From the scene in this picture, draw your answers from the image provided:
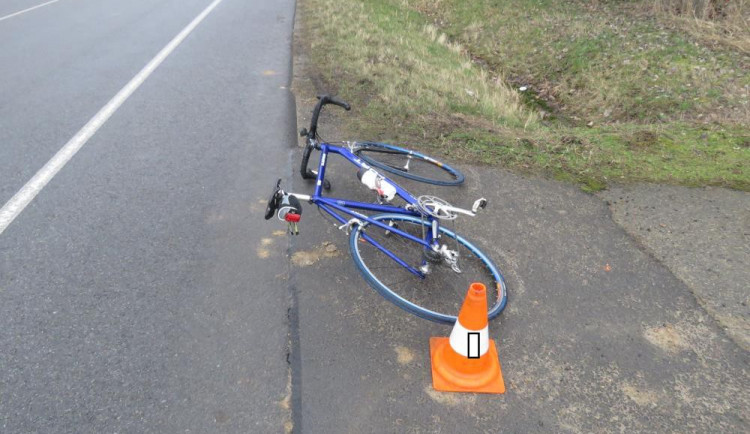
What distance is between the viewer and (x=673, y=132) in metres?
6.02

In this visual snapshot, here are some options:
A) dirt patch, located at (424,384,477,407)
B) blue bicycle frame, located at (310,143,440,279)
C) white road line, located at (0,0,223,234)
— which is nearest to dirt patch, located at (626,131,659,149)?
blue bicycle frame, located at (310,143,440,279)

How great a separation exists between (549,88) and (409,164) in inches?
212

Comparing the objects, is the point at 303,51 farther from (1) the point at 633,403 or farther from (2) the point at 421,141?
(1) the point at 633,403

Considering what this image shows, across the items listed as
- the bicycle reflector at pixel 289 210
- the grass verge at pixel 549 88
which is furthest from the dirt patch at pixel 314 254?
the grass verge at pixel 549 88

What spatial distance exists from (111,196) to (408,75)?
5.07 m

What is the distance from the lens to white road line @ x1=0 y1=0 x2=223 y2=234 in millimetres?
4332

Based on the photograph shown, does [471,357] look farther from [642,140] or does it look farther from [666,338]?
[642,140]

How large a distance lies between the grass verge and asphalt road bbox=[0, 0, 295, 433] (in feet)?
5.72

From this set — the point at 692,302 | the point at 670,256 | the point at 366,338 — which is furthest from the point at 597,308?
the point at 366,338

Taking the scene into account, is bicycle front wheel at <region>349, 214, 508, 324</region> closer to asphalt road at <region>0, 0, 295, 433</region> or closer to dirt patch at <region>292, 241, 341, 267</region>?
dirt patch at <region>292, 241, 341, 267</region>

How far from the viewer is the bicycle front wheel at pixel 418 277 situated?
3.36 metres

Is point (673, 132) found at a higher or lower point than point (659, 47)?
lower

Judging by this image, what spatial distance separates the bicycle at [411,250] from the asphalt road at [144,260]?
629 millimetres

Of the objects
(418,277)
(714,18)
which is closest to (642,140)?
(418,277)
